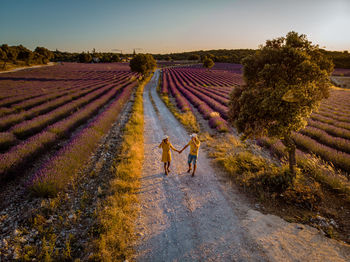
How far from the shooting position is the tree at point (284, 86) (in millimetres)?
4070

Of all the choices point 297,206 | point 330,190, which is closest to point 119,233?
point 297,206

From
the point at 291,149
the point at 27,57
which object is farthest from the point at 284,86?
the point at 27,57

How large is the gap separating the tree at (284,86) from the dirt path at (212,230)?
215cm

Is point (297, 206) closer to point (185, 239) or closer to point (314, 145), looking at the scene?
point (185, 239)

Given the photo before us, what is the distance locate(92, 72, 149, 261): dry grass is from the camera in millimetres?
3184

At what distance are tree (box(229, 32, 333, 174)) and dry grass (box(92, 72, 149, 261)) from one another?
3.79m

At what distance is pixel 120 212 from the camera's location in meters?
3.99

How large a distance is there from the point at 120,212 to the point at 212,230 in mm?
2168

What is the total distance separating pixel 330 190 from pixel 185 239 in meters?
4.71

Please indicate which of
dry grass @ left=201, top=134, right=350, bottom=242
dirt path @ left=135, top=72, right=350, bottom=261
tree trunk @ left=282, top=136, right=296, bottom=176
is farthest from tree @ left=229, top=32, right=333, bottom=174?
dirt path @ left=135, top=72, right=350, bottom=261

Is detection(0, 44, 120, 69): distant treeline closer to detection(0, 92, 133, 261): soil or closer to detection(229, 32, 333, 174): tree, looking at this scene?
detection(0, 92, 133, 261): soil

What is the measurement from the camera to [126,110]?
51.0 ft

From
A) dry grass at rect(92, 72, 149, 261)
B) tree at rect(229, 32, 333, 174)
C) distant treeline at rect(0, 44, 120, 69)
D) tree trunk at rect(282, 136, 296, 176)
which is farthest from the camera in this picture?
distant treeline at rect(0, 44, 120, 69)

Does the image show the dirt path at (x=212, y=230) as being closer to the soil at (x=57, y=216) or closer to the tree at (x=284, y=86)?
the soil at (x=57, y=216)
